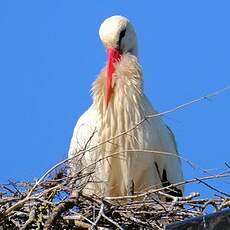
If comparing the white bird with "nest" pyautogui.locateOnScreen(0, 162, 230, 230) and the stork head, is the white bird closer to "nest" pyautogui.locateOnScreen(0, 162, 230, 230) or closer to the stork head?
the stork head

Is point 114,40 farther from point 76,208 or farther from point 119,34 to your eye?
point 76,208

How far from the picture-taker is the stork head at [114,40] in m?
5.98

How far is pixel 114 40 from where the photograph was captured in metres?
6.07

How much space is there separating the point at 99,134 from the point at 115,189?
0.41 m

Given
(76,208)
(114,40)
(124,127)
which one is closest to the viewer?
(76,208)

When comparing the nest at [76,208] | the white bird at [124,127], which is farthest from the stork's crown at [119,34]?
the nest at [76,208]

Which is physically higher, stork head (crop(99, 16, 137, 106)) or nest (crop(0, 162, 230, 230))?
stork head (crop(99, 16, 137, 106))

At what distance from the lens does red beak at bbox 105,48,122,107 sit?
595cm

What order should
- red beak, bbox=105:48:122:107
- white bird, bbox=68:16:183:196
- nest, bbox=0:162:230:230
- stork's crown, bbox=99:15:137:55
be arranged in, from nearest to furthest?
nest, bbox=0:162:230:230
white bird, bbox=68:16:183:196
red beak, bbox=105:48:122:107
stork's crown, bbox=99:15:137:55

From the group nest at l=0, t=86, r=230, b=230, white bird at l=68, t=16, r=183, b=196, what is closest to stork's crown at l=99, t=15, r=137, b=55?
white bird at l=68, t=16, r=183, b=196

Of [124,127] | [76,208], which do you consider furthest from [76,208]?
[124,127]

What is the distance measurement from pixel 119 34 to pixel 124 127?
71cm

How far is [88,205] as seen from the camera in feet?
12.2

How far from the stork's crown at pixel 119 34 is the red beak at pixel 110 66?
40 millimetres
